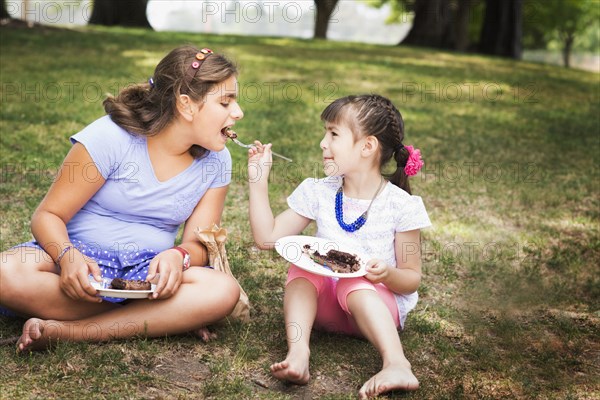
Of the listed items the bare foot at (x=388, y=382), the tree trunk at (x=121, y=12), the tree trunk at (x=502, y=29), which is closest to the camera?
the bare foot at (x=388, y=382)

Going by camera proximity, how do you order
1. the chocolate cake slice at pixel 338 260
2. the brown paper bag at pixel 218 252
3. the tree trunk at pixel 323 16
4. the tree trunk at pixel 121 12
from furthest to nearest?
the tree trunk at pixel 323 16
the tree trunk at pixel 121 12
the brown paper bag at pixel 218 252
the chocolate cake slice at pixel 338 260

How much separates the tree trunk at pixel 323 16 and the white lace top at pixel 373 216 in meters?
20.0

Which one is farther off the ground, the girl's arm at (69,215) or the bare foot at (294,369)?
the girl's arm at (69,215)

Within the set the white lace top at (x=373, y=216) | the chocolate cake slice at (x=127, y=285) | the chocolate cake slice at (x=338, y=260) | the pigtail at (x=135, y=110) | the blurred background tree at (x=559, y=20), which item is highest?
the pigtail at (x=135, y=110)

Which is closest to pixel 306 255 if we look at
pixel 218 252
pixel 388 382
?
pixel 218 252

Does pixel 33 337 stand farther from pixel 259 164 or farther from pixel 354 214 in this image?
pixel 354 214

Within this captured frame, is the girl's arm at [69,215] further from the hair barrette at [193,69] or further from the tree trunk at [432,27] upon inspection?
the tree trunk at [432,27]

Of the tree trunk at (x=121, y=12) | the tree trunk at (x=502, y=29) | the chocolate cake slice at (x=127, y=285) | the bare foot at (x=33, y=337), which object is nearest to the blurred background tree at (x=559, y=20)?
the tree trunk at (x=502, y=29)

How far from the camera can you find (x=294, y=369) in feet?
8.04

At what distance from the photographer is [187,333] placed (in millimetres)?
2846

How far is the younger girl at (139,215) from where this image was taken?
2600mm

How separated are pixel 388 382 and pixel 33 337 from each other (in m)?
1.20

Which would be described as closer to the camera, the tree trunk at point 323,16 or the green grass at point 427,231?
the green grass at point 427,231

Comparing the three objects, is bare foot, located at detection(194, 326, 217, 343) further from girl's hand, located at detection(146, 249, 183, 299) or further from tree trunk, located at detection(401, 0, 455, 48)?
tree trunk, located at detection(401, 0, 455, 48)
